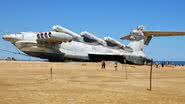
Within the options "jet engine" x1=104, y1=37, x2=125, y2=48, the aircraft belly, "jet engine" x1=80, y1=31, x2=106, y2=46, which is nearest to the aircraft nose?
the aircraft belly

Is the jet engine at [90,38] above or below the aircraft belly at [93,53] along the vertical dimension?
above

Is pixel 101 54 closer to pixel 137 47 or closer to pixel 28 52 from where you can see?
pixel 137 47

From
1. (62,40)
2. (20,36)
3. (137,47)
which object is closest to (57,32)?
(62,40)

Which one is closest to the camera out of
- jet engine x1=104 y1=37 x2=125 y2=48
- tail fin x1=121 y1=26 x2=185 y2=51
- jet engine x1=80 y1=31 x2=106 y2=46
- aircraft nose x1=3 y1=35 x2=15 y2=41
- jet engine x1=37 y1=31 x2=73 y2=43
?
jet engine x1=37 y1=31 x2=73 y2=43

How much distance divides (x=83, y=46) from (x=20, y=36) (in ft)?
54.4

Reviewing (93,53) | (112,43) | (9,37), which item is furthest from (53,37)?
(112,43)

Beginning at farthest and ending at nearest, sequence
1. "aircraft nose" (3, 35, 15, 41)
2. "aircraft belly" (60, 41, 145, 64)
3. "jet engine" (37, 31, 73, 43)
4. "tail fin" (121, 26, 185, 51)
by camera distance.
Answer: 1. "tail fin" (121, 26, 185, 51)
2. "aircraft belly" (60, 41, 145, 64)
3. "aircraft nose" (3, 35, 15, 41)
4. "jet engine" (37, 31, 73, 43)

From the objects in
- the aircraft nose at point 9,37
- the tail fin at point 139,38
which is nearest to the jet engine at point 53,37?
the aircraft nose at point 9,37

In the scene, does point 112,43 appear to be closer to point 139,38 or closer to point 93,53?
point 139,38

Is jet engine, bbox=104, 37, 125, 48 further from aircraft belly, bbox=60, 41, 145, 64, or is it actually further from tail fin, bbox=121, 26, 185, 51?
tail fin, bbox=121, 26, 185, 51

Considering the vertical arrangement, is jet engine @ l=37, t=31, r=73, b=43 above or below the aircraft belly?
above

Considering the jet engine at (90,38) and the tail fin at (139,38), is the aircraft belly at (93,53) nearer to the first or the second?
the jet engine at (90,38)

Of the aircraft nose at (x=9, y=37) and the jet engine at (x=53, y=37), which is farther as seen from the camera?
the aircraft nose at (x=9, y=37)

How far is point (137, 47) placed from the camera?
10594 centimetres
